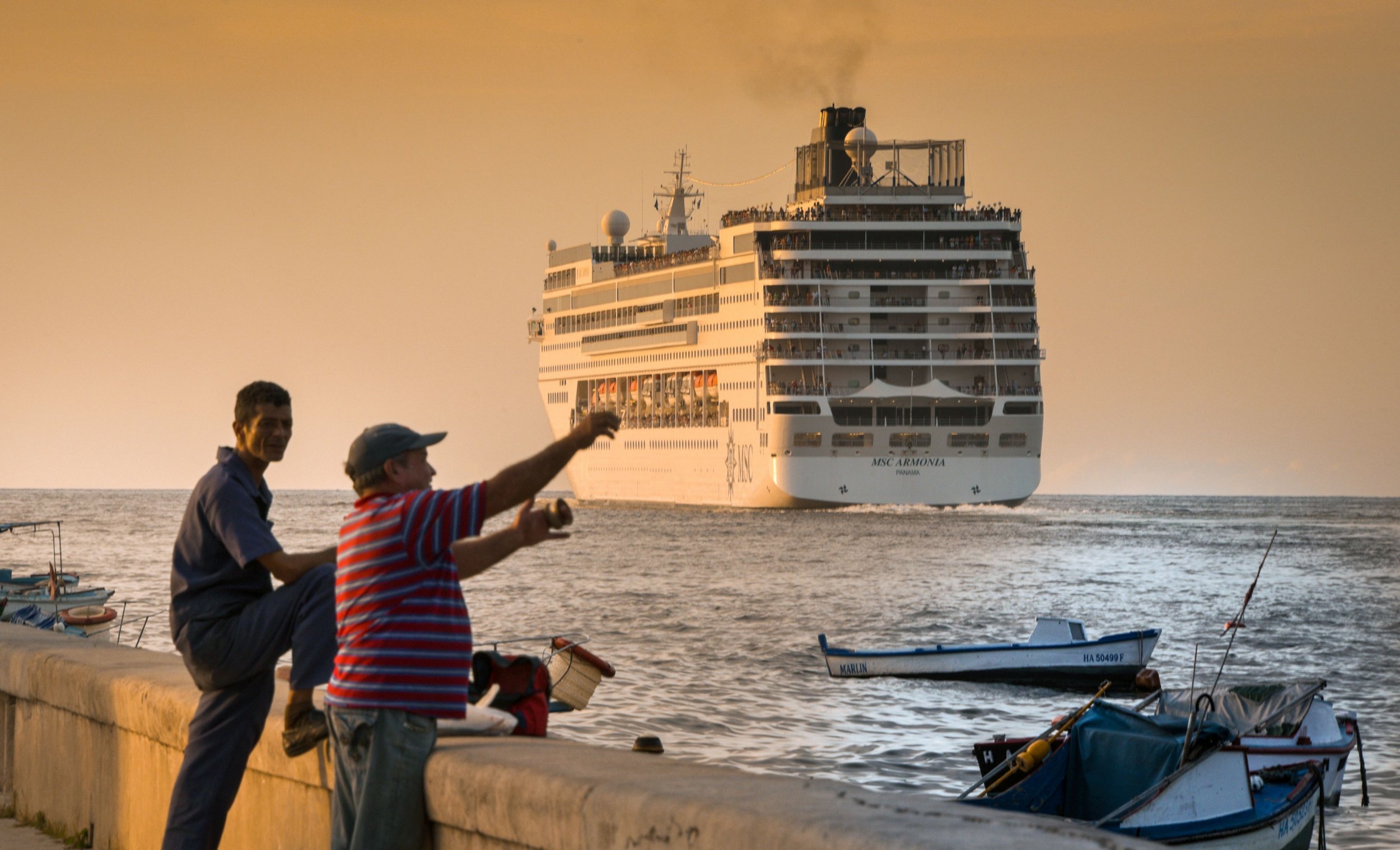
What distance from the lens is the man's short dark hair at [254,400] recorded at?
4316mm

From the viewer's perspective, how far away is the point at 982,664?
19109mm

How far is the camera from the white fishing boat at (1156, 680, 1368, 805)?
35.4ft

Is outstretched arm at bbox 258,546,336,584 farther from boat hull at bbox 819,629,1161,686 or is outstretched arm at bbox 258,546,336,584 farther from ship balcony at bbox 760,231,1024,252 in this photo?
ship balcony at bbox 760,231,1024,252

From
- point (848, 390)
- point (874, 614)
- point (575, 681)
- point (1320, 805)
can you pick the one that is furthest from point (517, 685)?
point (848, 390)

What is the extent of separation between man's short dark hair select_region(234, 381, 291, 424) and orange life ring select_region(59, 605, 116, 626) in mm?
17744

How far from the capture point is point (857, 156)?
77750 mm

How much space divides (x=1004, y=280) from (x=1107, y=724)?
202 ft

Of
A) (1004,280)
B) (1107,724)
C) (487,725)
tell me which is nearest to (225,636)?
(487,725)

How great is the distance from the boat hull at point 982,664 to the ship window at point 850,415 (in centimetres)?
4791

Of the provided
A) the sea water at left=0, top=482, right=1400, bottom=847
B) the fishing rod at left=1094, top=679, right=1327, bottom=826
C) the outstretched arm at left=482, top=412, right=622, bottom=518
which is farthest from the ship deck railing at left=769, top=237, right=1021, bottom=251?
the outstretched arm at left=482, top=412, right=622, bottom=518

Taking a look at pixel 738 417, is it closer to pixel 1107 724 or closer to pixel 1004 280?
pixel 1004 280

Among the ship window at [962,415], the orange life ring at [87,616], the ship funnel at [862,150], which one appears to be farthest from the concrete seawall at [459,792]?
the ship funnel at [862,150]

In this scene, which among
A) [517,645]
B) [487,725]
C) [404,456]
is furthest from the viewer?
[517,645]

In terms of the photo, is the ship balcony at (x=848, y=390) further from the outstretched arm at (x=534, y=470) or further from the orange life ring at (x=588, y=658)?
the outstretched arm at (x=534, y=470)
